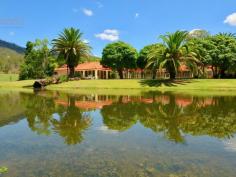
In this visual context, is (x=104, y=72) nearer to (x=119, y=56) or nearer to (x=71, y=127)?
(x=119, y=56)

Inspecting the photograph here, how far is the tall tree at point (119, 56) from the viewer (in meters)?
69.0

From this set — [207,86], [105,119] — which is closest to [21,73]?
[207,86]

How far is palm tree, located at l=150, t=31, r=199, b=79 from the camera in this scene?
1937 inches

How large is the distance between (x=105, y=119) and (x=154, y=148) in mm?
6551

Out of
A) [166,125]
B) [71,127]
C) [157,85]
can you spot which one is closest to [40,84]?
[157,85]

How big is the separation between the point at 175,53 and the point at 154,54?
3411 mm

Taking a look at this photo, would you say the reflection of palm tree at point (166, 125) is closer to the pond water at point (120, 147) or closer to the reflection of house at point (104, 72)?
the pond water at point (120, 147)

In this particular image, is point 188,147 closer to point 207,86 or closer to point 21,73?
point 207,86

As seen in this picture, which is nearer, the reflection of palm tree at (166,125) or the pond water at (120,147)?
the pond water at (120,147)

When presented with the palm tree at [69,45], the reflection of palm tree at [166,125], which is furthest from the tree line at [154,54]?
the reflection of palm tree at [166,125]

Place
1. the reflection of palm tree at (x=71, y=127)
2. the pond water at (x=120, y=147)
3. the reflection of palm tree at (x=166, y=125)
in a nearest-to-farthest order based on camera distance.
A: the pond water at (x=120, y=147) → the reflection of palm tree at (x=71, y=127) → the reflection of palm tree at (x=166, y=125)

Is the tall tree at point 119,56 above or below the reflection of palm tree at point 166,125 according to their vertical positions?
above

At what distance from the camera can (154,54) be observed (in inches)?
1991

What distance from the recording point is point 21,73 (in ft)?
242
